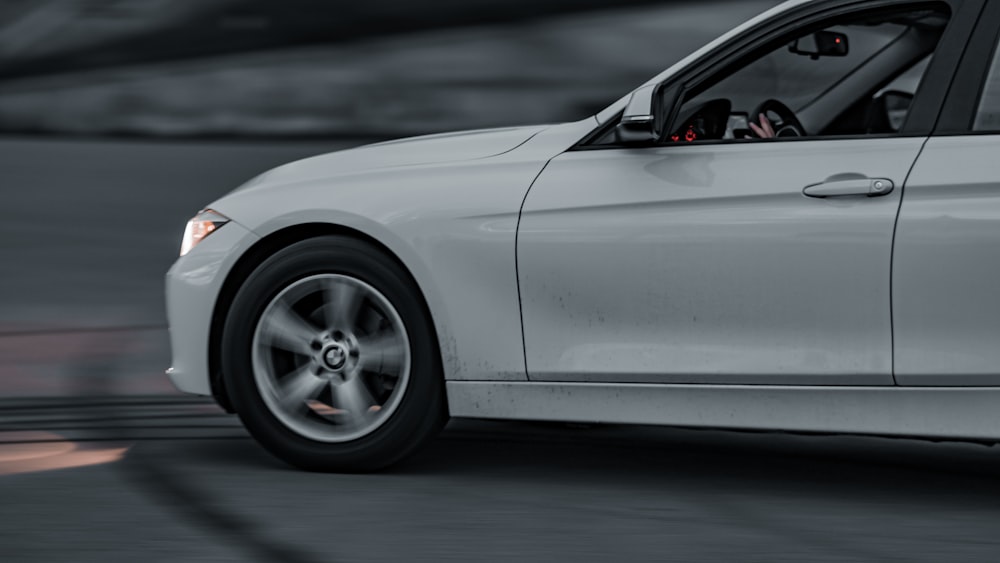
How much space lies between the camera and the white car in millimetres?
4797

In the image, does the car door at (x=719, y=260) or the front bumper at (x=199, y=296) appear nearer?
the car door at (x=719, y=260)

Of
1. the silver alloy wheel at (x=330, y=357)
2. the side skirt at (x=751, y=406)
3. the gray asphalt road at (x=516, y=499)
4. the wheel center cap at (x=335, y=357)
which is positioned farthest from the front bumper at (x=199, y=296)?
the side skirt at (x=751, y=406)

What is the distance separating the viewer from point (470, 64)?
1582 centimetres

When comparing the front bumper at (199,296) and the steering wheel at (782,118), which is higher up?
the steering wheel at (782,118)

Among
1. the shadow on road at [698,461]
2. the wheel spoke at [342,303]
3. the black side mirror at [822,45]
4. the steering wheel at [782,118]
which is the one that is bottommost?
the shadow on road at [698,461]

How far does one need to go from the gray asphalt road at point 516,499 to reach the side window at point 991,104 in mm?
1157

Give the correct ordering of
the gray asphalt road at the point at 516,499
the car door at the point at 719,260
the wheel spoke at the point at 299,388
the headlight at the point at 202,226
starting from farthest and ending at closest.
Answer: the headlight at the point at 202,226 < the wheel spoke at the point at 299,388 < the car door at the point at 719,260 < the gray asphalt road at the point at 516,499

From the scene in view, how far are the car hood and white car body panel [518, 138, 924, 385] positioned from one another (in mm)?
313

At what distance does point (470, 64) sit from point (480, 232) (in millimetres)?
10818

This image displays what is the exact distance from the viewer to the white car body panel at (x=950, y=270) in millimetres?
4707

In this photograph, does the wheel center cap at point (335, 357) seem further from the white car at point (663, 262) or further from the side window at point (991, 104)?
the side window at point (991, 104)

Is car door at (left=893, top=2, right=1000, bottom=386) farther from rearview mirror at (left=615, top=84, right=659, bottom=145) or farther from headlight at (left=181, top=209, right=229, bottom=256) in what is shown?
headlight at (left=181, top=209, right=229, bottom=256)

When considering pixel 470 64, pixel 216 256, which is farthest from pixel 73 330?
pixel 470 64

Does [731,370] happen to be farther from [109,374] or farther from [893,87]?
[109,374]
